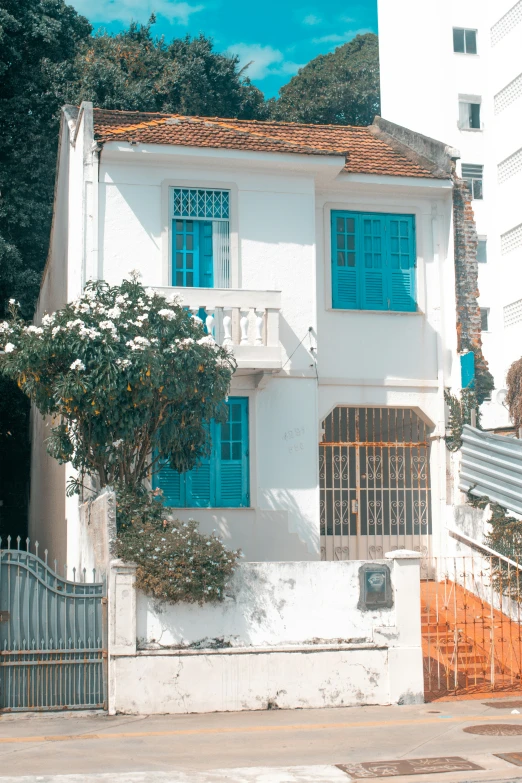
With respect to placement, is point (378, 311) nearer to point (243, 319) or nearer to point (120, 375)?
point (243, 319)

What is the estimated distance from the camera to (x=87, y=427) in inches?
520

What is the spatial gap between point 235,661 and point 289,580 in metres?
1.14

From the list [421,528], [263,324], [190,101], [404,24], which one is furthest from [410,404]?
[404,24]

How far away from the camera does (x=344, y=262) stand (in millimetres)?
17250

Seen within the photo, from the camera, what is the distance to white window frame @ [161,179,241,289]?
1599cm

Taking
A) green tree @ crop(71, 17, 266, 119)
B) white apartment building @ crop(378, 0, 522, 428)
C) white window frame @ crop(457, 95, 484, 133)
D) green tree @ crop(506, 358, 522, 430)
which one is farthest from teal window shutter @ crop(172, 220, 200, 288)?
white window frame @ crop(457, 95, 484, 133)

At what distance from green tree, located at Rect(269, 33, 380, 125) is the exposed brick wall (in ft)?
74.8

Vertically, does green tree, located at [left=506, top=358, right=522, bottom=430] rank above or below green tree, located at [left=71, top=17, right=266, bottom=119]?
below

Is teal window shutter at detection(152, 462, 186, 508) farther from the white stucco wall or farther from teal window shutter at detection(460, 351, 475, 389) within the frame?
teal window shutter at detection(460, 351, 475, 389)

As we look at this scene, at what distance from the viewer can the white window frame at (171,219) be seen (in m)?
16.0

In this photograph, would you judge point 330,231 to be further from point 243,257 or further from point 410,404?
point 410,404

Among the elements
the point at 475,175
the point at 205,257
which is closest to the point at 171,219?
the point at 205,257

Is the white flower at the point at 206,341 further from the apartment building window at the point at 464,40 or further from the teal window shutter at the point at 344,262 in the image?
the apartment building window at the point at 464,40

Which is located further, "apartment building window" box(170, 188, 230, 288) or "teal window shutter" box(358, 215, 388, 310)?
"teal window shutter" box(358, 215, 388, 310)
